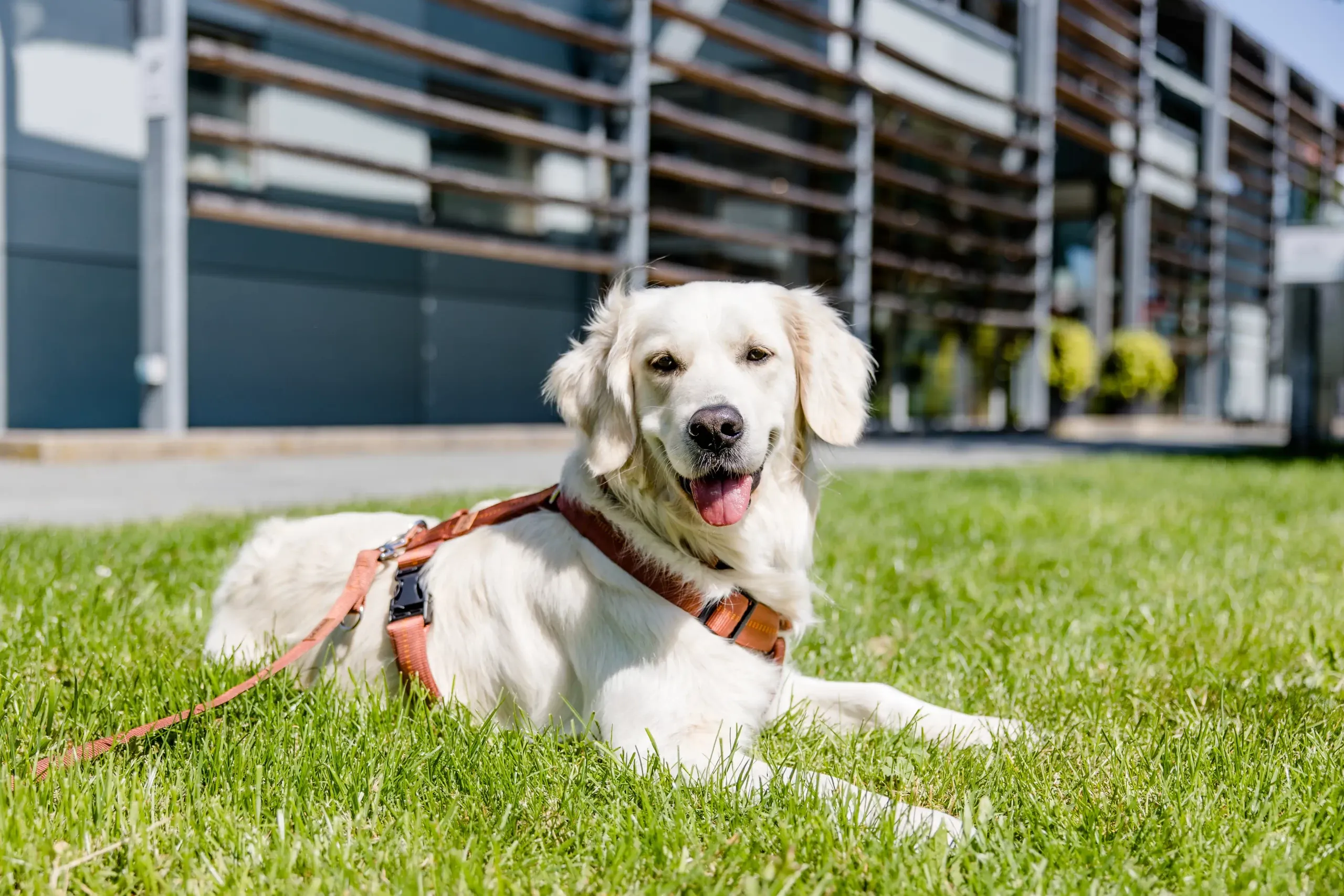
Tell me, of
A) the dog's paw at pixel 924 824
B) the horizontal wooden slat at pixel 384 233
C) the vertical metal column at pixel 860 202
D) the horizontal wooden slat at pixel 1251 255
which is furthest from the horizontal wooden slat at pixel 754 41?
the horizontal wooden slat at pixel 1251 255

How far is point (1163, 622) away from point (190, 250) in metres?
11.8

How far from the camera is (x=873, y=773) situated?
2.32 meters

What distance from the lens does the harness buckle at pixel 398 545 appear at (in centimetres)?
271

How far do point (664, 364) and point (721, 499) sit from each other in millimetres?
391

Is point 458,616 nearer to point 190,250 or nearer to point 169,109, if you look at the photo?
point 169,109

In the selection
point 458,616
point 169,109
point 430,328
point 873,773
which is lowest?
point 873,773

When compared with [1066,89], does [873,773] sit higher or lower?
lower

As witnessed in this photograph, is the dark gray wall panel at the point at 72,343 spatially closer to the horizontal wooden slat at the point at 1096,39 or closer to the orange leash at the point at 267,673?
the orange leash at the point at 267,673

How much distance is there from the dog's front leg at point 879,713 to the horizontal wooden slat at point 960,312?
591 inches

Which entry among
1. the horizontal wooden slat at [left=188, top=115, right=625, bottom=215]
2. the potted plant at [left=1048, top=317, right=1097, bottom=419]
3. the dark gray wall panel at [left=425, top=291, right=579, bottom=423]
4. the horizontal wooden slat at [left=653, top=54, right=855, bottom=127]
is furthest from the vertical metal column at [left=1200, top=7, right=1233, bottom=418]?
the horizontal wooden slat at [left=188, top=115, right=625, bottom=215]

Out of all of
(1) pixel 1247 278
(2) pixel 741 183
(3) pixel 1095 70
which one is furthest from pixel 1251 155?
(2) pixel 741 183

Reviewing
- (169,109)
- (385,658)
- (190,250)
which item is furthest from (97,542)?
(190,250)

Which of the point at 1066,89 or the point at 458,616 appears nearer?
the point at 458,616

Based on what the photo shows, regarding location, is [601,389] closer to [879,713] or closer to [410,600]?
[410,600]
